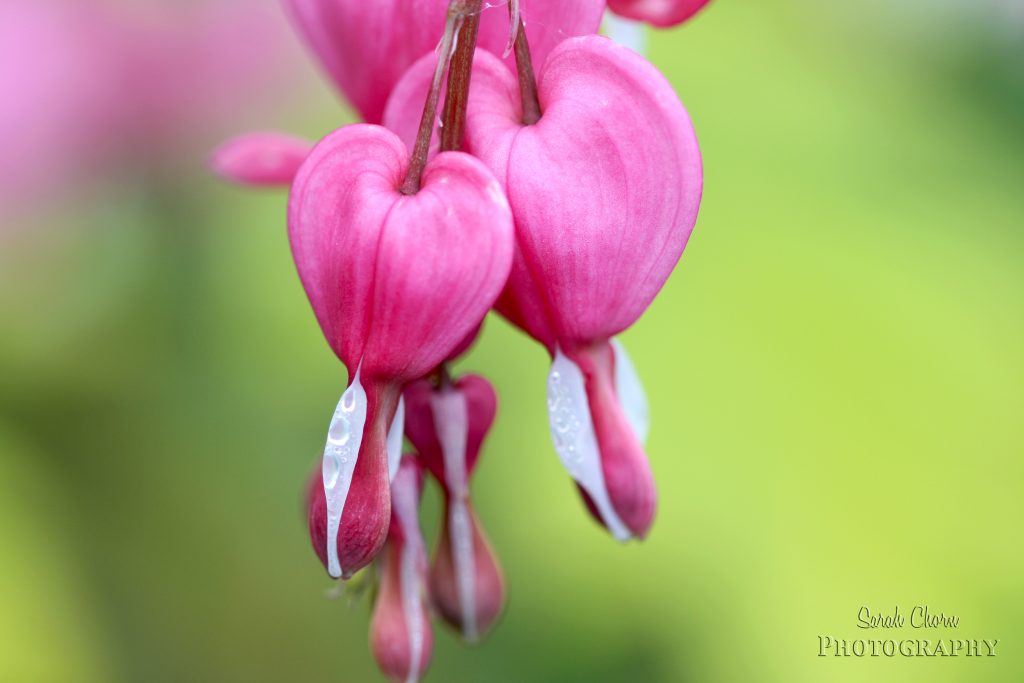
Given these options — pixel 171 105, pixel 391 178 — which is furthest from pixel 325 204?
pixel 171 105

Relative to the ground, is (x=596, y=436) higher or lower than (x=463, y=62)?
lower

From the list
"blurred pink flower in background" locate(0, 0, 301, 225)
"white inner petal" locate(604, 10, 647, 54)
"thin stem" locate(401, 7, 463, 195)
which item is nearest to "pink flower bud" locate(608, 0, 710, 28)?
"white inner petal" locate(604, 10, 647, 54)

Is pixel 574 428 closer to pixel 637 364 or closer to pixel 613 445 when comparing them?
pixel 613 445

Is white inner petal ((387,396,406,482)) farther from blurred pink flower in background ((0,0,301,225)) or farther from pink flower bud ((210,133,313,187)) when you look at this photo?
blurred pink flower in background ((0,0,301,225))

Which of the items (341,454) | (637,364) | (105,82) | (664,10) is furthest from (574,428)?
(105,82)

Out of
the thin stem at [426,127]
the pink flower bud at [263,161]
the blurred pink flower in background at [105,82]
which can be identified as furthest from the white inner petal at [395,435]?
the blurred pink flower in background at [105,82]
